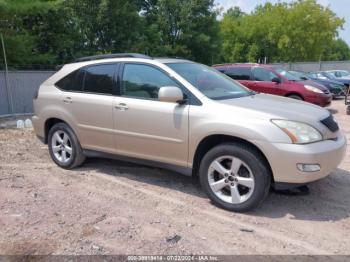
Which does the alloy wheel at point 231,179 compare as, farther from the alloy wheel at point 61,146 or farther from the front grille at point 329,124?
the alloy wheel at point 61,146

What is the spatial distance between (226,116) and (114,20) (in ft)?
50.9

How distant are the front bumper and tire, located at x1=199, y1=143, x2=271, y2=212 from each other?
139 millimetres

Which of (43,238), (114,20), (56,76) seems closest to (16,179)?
(56,76)

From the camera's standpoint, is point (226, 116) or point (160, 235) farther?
point (226, 116)

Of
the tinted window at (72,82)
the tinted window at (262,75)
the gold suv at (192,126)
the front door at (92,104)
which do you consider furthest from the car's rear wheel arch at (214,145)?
the tinted window at (262,75)

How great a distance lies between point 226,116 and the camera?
4035 mm

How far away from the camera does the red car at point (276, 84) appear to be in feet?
37.8

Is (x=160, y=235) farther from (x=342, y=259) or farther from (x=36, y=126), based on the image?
(x=36, y=126)

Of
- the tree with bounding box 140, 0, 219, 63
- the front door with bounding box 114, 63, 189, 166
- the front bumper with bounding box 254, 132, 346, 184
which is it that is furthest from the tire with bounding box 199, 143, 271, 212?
the tree with bounding box 140, 0, 219, 63

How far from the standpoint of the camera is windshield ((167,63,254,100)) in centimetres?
452

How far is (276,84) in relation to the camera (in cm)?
1159

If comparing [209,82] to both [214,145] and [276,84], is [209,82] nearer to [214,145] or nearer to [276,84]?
[214,145]

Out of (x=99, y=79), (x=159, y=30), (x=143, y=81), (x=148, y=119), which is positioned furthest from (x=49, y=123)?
(x=159, y=30)

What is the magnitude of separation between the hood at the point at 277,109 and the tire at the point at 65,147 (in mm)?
2461
